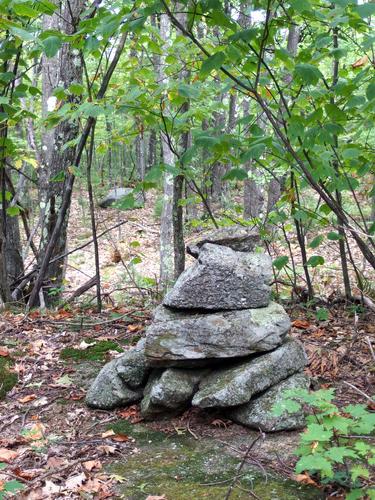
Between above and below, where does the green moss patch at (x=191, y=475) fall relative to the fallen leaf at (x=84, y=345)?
below

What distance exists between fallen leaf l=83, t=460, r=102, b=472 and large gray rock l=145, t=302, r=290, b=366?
848mm

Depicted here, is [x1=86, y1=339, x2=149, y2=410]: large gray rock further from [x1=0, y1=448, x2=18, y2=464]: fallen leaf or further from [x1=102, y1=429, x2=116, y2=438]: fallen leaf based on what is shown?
[x1=0, y1=448, x2=18, y2=464]: fallen leaf

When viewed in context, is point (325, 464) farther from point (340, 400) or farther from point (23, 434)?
point (23, 434)

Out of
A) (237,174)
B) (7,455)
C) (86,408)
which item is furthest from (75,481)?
(237,174)

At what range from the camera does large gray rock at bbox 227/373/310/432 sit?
3.28m

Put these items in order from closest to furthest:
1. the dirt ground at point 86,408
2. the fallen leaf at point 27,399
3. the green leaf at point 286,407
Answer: the green leaf at point 286,407 → the dirt ground at point 86,408 → the fallen leaf at point 27,399

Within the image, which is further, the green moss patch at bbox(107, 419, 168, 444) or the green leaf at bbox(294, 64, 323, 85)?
the green moss patch at bbox(107, 419, 168, 444)

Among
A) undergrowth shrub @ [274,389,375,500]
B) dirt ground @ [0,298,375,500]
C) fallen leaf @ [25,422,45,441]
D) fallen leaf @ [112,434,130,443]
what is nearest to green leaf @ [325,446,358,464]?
undergrowth shrub @ [274,389,375,500]

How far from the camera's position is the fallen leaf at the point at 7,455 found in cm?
301

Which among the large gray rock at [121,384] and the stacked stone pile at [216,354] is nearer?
the stacked stone pile at [216,354]

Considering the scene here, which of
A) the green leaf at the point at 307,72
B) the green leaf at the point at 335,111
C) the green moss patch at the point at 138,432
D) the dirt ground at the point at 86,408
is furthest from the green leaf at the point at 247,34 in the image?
the green moss patch at the point at 138,432

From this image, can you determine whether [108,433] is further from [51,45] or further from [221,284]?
[51,45]

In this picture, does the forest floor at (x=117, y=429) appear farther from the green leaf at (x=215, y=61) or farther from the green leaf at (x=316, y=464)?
the green leaf at (x=215, y=61)

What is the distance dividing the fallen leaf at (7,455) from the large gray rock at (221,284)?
152 cm
